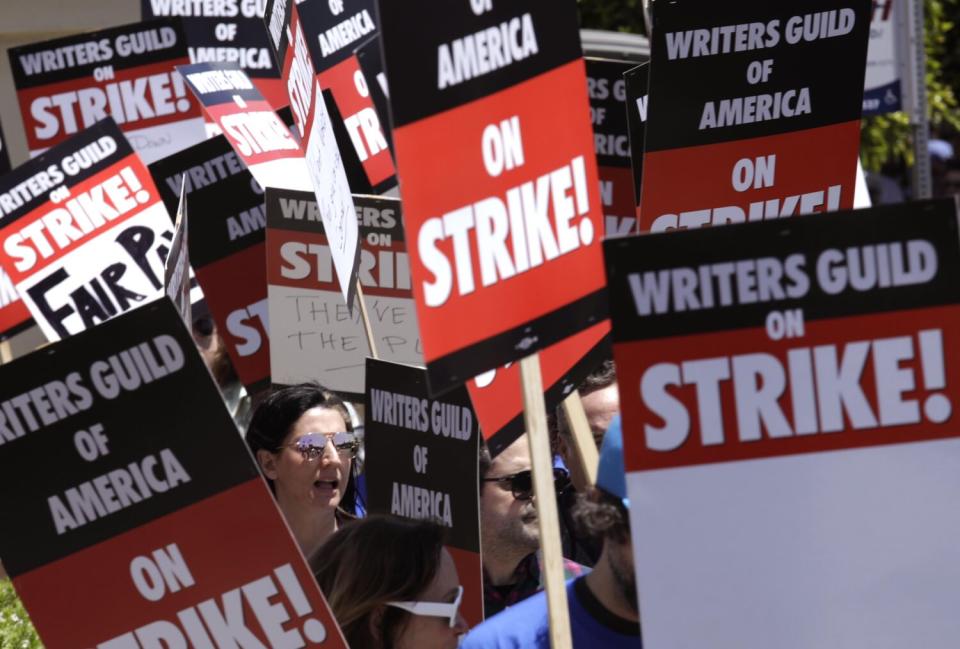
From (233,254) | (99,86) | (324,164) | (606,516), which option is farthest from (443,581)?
(99,86)

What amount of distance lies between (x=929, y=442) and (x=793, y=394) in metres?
0.22

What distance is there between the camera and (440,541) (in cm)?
359

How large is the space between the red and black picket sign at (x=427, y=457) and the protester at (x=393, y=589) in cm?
44

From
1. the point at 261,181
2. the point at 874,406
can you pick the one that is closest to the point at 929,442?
the point at 874,406

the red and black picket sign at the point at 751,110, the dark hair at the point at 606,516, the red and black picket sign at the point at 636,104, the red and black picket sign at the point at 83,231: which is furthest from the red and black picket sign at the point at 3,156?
the dark hair at the point at 606,516

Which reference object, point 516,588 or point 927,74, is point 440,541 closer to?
point 516,588

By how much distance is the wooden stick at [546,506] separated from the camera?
2689mm

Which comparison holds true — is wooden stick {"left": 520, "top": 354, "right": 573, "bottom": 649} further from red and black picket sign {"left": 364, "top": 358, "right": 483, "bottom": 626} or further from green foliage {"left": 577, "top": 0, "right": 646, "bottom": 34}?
green foliage {"left": 577, "top": 0, "right": 646, "bottom": 34}

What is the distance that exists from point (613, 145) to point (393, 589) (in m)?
2.43

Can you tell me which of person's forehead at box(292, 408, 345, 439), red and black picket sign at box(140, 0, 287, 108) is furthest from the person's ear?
red and black picket sign at box(140, 0, 287, 108)

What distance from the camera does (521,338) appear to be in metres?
2.73

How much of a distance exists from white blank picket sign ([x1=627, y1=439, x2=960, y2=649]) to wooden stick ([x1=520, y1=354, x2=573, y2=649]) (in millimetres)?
256

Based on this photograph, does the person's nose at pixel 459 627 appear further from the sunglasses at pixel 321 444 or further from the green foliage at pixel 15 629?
the green foliage at pixel 15 629

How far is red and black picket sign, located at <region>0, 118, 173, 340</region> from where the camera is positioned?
5.65m
